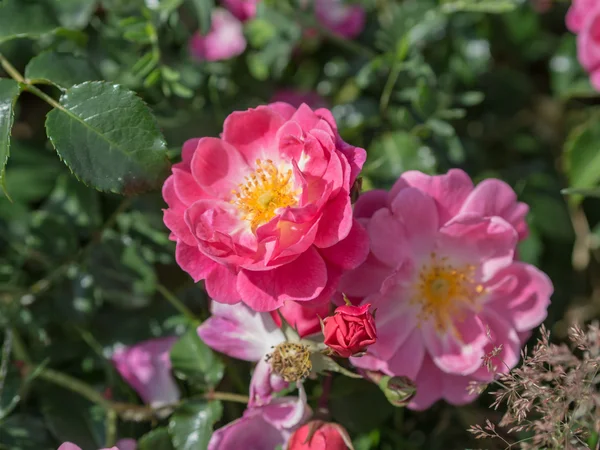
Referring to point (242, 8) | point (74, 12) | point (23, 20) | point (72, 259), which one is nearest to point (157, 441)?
point (72, 259)

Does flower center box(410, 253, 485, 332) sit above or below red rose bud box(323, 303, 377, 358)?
below

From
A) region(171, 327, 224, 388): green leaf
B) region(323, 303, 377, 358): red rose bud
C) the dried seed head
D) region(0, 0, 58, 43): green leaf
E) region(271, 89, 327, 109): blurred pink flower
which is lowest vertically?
region(171, 327, 224, 388): green leaf

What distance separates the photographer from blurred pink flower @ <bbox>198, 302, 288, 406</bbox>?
960mm

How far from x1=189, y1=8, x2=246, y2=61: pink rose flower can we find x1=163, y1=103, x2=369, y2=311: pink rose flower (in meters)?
0.51

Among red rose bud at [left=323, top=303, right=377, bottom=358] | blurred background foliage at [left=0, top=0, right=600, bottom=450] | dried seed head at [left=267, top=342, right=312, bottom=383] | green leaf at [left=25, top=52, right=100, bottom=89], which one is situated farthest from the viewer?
blurred background foliage at [left=0, top=0, right=600, bottom=450]

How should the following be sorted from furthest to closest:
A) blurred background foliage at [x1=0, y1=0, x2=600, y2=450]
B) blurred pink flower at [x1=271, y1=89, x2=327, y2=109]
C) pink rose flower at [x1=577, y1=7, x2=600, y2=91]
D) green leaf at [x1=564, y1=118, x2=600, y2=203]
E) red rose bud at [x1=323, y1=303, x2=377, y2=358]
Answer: blurred pink flower at [x1=271, y1=89, x2=327, y2=109], green leaf at [x1=564, y1=118, x2=600, y2=203], pink rose flower at [x1=577, y1=7, x2=600, y2=91], blurred background foliage at [x1=0, y1=0, x2=600, y2=450], red rose bud at [x1=323, y1=303, x2=377, y2=358]

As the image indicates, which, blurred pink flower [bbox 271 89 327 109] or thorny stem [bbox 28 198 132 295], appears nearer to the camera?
thorny stem [bbox 28 198 132 295]

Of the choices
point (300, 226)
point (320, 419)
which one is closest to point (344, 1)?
point (300, 226)

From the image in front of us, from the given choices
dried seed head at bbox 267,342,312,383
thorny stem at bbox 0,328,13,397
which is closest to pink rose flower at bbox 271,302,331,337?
dried seed head at bbox 267,342,312,383

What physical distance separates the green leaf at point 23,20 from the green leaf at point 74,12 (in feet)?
0.36

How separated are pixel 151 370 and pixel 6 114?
49cm

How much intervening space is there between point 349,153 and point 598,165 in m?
0.75

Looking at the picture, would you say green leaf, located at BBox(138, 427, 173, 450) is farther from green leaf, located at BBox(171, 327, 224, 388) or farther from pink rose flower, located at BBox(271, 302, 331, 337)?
pink rose flower, located at BBox(271, 302, 331, 337)

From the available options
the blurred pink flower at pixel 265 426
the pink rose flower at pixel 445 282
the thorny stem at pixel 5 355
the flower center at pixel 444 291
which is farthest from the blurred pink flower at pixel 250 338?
the thorny stem at pixel 5 355
